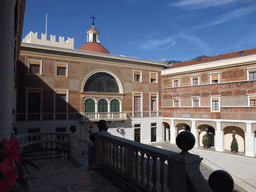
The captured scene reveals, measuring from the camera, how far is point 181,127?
85.8ft

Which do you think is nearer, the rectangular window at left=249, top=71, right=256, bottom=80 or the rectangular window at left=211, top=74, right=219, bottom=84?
the rectangular window at left=249, top=71, right=256, bottom=80

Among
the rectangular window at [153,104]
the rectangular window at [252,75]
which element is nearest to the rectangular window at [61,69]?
the rectangular window at [153,104]

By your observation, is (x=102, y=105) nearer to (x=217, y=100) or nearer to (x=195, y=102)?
(x=195, y=102)

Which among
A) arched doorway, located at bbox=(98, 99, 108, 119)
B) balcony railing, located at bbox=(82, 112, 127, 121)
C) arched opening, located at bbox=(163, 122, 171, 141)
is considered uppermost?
arched doorway, located at bbox=(98, 99, 108, 119)

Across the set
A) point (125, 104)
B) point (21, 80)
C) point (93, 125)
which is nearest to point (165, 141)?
point (125, 104)

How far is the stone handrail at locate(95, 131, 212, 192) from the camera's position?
8.67 feet

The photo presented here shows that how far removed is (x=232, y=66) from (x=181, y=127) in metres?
9.75

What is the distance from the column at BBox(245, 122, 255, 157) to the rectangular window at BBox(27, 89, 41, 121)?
66.6ft

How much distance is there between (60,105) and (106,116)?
17.2 ft

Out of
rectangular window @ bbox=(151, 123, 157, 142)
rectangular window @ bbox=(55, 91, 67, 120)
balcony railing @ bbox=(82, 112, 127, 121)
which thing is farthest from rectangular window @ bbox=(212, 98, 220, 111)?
rectangular window @ bbox=(55, 91, 67, 120)

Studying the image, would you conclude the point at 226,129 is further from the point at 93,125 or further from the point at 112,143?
the point at 112,143

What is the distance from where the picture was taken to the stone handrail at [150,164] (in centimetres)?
264

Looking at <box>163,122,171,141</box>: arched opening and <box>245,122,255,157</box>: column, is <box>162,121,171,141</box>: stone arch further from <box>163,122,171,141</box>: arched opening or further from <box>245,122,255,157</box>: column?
<box>245,122,255,157</box>: column

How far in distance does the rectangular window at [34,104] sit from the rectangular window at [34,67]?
1.86 m
